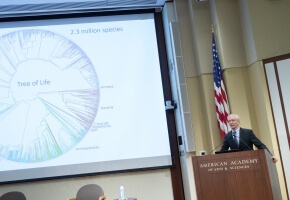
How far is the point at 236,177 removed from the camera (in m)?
3.31


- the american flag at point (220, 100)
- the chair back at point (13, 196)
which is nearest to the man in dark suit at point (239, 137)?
the american flag at point (220, 100)

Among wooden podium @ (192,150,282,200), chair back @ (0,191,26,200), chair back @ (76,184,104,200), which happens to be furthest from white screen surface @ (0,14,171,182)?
wooden podium @ (192,150,282,200)

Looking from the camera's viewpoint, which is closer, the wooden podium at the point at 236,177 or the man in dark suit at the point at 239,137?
the wooden podium at the point at 236,177

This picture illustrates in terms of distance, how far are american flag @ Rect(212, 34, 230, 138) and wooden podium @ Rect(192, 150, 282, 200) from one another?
5.95 feet

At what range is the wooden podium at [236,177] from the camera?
3229 mm

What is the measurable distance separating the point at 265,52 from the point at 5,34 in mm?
Answer: 4139

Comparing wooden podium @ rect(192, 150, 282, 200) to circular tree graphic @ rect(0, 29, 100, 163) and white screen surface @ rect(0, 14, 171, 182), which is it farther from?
circular tree graphic @ rect(0, 29, 100, 163)

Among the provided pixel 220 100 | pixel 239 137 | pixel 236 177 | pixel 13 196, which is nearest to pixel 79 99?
pixel 13 196

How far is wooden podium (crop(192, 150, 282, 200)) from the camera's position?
3.23 meters

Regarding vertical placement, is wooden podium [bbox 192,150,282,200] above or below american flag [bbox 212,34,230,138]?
below

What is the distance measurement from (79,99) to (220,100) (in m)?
2.24

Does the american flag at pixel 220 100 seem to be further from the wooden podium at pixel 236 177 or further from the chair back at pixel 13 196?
the chair back at pixel 13 196

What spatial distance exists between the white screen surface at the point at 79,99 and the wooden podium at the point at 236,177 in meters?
2.20

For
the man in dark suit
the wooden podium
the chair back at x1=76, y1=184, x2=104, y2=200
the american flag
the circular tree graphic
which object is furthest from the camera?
the circular tree graphic
